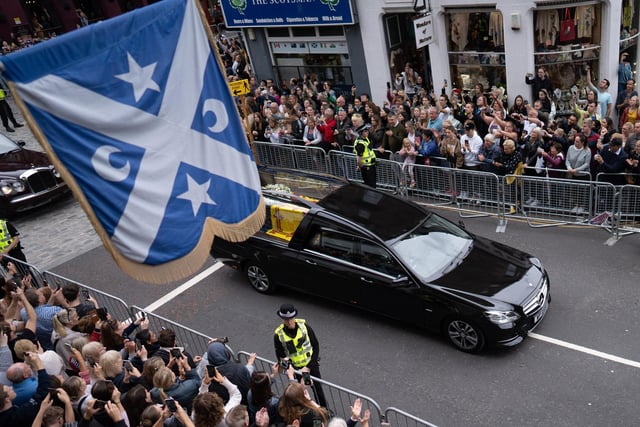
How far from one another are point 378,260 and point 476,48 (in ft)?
30.5

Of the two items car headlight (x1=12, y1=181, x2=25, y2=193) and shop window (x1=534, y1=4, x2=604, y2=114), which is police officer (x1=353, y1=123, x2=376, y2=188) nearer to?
Answer: shop window (x1=534, y1=4, x2=604, y2=114)

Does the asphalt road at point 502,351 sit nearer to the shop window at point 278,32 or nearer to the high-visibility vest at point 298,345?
the high-visibility vest at point 298,345

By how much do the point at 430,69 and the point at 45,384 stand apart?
14.1 metres

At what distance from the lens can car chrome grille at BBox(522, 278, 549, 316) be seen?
25.4 ft

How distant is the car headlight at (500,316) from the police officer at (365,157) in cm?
537

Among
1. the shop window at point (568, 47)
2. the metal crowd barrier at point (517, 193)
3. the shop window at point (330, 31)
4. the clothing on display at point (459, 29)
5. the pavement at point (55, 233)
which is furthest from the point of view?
the shop window at point (330, 31)

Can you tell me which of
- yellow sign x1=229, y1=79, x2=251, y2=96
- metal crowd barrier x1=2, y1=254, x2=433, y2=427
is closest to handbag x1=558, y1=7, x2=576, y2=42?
yellow sign x1=229, y1=79, x2=251, y2=96

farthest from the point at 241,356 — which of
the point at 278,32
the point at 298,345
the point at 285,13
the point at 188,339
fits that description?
the point at 278,32

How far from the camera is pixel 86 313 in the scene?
25.6ft

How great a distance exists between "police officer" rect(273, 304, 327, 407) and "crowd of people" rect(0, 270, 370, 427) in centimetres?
1

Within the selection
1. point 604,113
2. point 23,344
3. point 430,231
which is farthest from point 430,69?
point 23,344

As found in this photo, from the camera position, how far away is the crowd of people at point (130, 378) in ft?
17.0

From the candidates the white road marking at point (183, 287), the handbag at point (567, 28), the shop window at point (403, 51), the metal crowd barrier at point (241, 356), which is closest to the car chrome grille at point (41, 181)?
the metal crowd barrier at point (241, 356)

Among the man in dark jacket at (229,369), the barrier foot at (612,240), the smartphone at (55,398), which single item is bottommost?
the barrier foot at (612,240)
